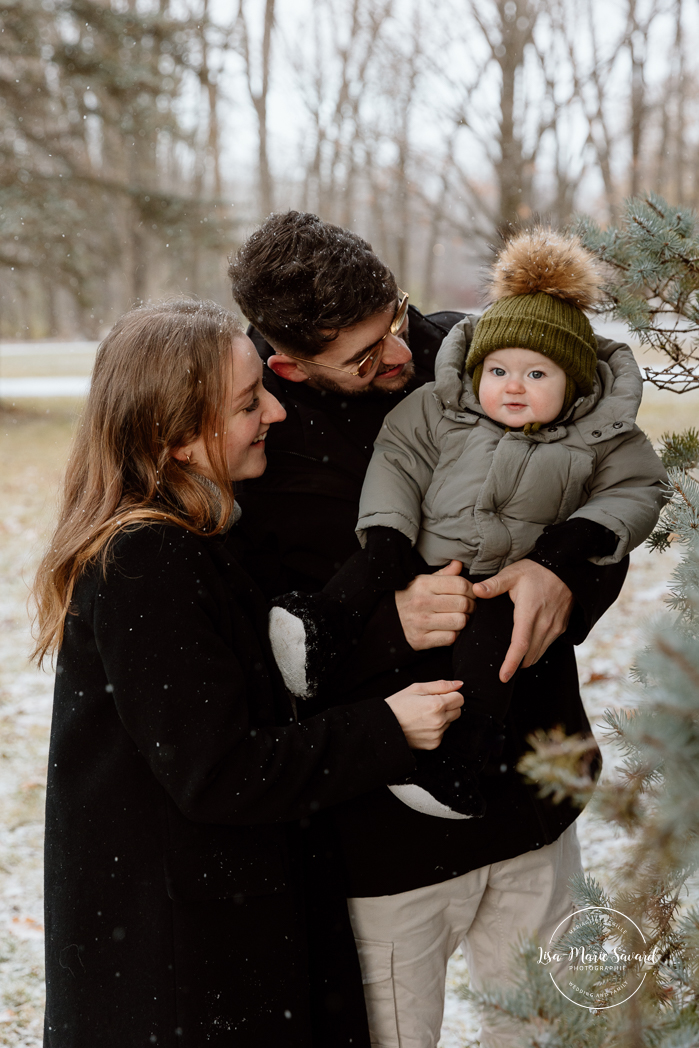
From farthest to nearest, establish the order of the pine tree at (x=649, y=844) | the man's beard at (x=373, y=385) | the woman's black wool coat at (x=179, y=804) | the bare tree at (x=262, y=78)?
the bare tree at (x=262, y=78) → the man's beard at (x=373, y=385) → the woman's black wool coat at (x=179, y=804) → the pine tree at (x=649, y=844)

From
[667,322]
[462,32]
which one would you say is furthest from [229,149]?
[667,322]

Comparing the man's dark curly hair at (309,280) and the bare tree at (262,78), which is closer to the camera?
the man's dark curly hair at (309,280)

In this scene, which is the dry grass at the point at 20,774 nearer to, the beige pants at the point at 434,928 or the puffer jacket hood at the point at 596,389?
the puffer jacket hood at the point at 596,389

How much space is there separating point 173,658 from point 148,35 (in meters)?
13.9

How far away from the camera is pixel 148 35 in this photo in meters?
12.7

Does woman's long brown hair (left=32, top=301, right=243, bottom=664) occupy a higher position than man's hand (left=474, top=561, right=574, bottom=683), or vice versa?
woman's long brown hair (left=32, top=301, right=243, bottom=664)

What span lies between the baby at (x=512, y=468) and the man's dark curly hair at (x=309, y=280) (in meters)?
0.31

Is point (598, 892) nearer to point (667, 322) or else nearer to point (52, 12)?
point (667, 322)

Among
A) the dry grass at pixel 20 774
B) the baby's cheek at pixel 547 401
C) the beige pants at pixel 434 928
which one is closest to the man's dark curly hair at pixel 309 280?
the baby's cheek at pixel 547 401

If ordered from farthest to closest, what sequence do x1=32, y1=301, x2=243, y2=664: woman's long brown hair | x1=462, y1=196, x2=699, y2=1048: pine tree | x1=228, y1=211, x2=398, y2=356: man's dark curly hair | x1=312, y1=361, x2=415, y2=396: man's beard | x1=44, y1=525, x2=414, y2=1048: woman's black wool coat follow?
x1=312, y1=361, x2=415, y2=396: man's beard
x1=228, y1=211, x2=398, y2=356: man's dark curly hair
x1=32, y1=301, x2=243, y2=664: woman's long brown hair
x1=44, y1=525, x2=414, y2=1048: woman's black wool coat
x1=462, y1=196, x2=699, y2=1048: pine tree

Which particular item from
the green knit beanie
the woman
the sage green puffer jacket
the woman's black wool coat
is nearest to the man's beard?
the sage green puffer jacket

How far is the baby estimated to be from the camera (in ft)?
6.36

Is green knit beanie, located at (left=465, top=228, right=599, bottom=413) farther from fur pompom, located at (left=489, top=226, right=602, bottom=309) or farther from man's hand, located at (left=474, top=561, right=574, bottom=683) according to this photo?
man's hand, located at (left=474, top=561, right=574, bottom=683)

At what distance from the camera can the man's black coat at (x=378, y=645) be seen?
1.92 meters
